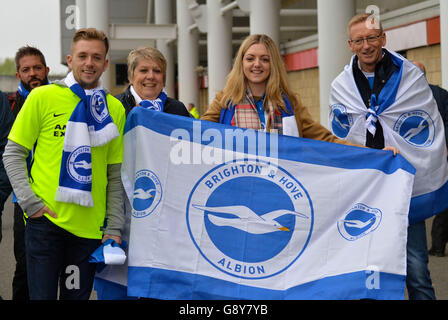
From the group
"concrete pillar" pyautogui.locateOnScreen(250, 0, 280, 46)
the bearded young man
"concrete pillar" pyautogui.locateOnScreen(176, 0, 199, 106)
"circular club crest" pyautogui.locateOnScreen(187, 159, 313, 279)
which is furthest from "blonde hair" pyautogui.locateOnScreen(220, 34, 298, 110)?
"concrete pillar" pyautogui.locateOnScreen(176, 0, 199, 106)

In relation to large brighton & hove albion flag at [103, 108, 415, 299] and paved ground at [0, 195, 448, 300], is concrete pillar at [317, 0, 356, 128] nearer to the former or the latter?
paved ground at [0, 195, 448, 300]

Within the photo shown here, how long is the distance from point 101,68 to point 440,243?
202 inches

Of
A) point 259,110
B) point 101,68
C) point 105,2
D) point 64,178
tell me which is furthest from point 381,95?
point 105,2

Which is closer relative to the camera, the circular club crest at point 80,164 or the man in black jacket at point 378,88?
the circular club crest at point 80,164

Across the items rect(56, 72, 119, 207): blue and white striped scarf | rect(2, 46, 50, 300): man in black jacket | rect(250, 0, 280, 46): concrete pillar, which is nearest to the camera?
rect(56, 72, 119, 207): blue and white striped scarf

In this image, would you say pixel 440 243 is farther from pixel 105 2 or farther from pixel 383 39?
pixel 105 2

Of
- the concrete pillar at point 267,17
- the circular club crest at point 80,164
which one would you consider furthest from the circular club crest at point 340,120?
the concrete pillar at point 267,17

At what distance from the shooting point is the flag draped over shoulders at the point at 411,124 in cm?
451

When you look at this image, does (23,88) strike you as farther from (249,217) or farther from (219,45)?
(219,45)

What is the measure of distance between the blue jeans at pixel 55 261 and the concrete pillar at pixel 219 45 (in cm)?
2004

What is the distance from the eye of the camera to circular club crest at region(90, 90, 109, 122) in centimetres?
368

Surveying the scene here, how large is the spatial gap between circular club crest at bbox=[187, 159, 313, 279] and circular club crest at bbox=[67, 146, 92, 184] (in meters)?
0.79

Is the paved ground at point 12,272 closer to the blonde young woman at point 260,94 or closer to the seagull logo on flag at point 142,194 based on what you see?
the seagull logo on flag at point 142,194

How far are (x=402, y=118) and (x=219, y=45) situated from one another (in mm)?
19459
